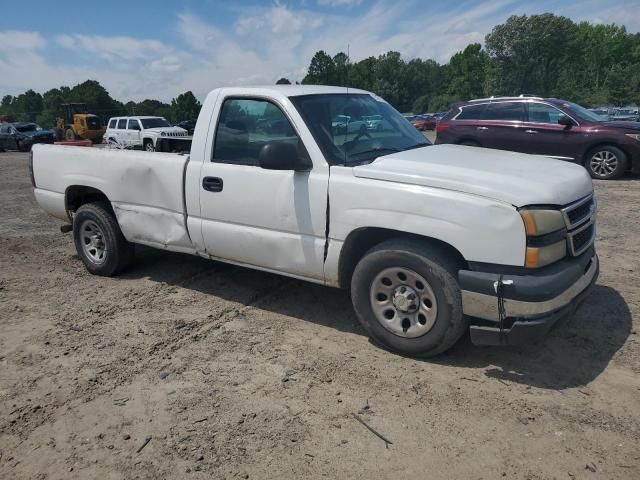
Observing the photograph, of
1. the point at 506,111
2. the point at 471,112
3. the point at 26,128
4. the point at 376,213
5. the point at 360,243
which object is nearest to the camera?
the point at 376,213

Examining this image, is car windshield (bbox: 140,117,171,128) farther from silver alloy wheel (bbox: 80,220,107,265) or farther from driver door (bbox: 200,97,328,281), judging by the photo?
Answer: driver door (bbox: 200,97,328,281)

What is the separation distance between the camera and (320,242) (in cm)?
384

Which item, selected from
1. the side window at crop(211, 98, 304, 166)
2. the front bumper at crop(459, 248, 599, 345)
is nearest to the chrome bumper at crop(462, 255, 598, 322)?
the front bumper at crop(459, 248, 599, 345)

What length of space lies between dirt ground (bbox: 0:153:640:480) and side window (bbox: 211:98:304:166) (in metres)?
1.37

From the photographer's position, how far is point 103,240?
17.8 feet

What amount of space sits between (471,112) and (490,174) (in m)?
9.18

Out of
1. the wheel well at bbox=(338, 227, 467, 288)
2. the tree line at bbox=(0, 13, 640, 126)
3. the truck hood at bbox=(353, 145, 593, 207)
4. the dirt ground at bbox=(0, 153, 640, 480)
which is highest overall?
the tree line at bbox=(0, 13, 640, 126)

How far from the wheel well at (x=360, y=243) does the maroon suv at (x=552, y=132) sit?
7.65 metres

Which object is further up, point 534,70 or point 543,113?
point 534,70

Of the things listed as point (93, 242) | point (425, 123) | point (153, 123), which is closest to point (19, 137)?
point (153, 123)

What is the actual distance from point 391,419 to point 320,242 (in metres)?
1.40

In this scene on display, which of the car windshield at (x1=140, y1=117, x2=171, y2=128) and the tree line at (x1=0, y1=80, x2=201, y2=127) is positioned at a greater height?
the tree line at (x1=0, y1=80, x2=201, y2=127)

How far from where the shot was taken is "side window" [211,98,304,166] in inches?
161

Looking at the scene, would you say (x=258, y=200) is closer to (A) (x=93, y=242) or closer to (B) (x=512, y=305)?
(B) (x=512, y=305)
